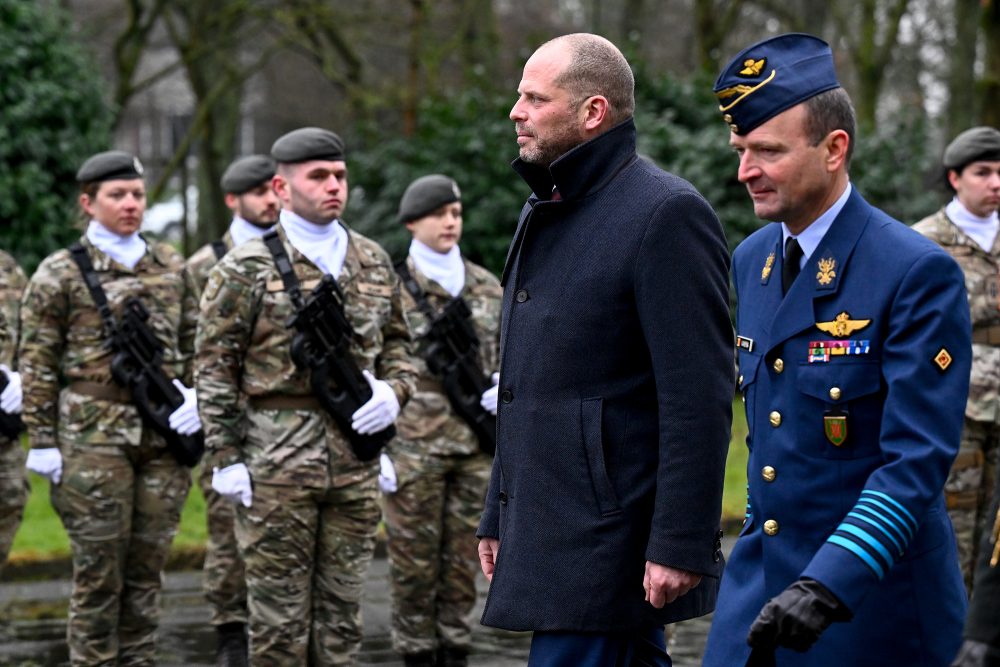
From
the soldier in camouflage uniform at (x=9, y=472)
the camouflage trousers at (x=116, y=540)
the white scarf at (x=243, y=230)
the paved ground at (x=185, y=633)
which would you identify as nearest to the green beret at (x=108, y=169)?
the soldier in camouflage uniform at (x=9, y=472)

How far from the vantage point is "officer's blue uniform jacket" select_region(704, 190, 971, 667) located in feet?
12.0

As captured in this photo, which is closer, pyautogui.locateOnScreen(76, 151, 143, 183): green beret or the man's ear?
the man's ear

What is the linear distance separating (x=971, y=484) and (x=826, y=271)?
4393 millimetres

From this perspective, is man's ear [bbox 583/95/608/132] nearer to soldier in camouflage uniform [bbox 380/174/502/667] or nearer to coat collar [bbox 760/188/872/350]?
coat collar [bbox 760/188/872/350]

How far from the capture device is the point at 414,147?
1645cm

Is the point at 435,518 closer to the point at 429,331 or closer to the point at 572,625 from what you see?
the point at 429,331

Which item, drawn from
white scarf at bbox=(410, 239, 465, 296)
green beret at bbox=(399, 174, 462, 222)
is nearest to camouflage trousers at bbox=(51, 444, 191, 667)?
white scarf at bbox=(410, 239, 465, 296)

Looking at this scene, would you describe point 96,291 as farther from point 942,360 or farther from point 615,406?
point 942,360

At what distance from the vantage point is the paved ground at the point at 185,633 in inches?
326

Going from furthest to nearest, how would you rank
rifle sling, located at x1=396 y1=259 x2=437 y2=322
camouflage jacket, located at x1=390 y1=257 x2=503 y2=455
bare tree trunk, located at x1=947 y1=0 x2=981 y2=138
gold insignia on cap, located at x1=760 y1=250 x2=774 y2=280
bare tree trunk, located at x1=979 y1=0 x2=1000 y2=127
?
bare tree trunk, located at x1=947 y1=0 x2=981 y2=138 → bare tree trunk, located at x1=979 y1=0 x2=1000 y2=127 → rifle sling, located at x1=396 y1=259 x2=437 y2=322 → camouflage jacket, located at x1=390 y1=257 x2=503 y2=455 → gold insignia on cap, located at x1=760 y1=250 x2=774 y2=280

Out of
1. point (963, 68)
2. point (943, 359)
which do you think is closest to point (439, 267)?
point (943, 359)

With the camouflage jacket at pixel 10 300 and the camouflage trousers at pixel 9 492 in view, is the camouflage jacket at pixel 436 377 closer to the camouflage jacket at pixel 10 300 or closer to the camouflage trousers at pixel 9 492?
the camouflage trousers at pixel 9 492

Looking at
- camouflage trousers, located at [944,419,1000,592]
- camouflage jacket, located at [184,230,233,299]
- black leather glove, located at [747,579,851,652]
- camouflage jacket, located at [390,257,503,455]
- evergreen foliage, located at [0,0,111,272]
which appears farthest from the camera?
evergreen foliage, located at [0,0,111,272]

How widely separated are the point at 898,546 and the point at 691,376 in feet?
2.46
